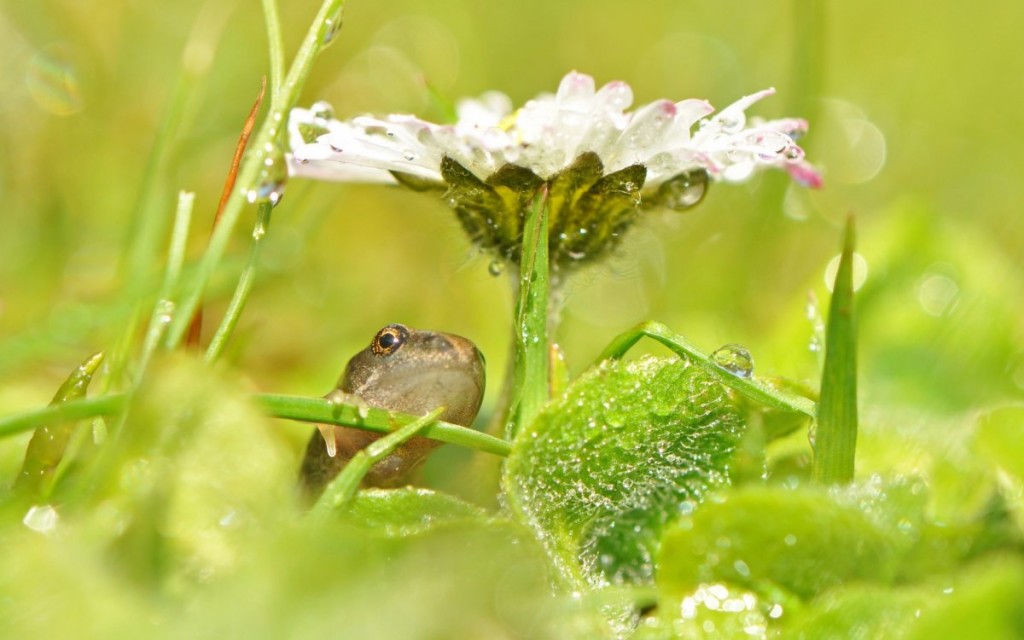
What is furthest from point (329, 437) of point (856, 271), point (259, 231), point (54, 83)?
point (54, 83)

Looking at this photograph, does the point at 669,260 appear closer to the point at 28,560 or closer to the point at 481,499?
the point at 481,499

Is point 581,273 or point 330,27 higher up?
point 330,27

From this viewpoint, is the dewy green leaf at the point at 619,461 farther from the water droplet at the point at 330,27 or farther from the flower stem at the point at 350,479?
the water droplet at the point at 330,27

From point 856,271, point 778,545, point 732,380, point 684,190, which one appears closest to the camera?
point 778,545

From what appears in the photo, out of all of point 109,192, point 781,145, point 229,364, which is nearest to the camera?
point 781,145

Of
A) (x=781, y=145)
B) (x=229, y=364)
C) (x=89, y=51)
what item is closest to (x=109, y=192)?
(x=89, y=51)

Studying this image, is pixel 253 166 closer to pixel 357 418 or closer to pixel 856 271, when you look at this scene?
pixel 357 418
